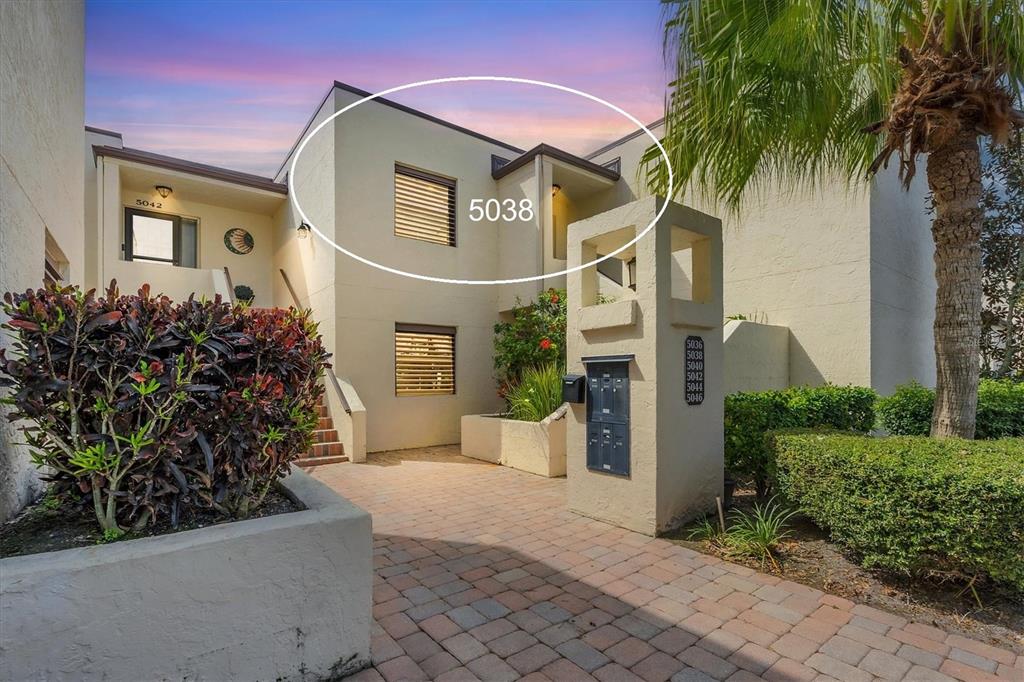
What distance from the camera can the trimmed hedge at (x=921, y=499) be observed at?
9.72ft

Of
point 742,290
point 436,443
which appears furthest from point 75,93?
point 742,290

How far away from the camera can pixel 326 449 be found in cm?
834

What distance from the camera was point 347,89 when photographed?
31.3ft

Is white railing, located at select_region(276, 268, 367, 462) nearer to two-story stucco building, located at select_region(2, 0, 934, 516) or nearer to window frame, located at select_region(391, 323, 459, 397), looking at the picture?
two-story stucco building, located at select_region(2, 0, 934, 516)

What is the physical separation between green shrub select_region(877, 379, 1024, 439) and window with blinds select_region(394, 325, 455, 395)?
7243 mm

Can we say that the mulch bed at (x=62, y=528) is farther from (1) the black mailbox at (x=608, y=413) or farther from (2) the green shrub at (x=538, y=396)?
(2) the green shrub at (x=538, y=396)

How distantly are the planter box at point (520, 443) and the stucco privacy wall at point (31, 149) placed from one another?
5400 mm

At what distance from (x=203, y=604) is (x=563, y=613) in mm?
2070

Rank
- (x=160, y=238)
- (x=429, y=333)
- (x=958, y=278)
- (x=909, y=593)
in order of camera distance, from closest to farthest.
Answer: (x=909, y=593)
(x=958, y=278)
(x=429, y=333)
(x=160, y=238)

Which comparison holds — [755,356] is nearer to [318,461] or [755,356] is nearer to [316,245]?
[318,461]

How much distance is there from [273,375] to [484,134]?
10035 mm

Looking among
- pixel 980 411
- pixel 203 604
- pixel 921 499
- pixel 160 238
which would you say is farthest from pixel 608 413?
pixel 160 238

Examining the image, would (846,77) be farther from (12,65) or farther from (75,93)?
(75,93)

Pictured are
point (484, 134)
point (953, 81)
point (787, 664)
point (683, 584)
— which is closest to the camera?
point (787, 664)
